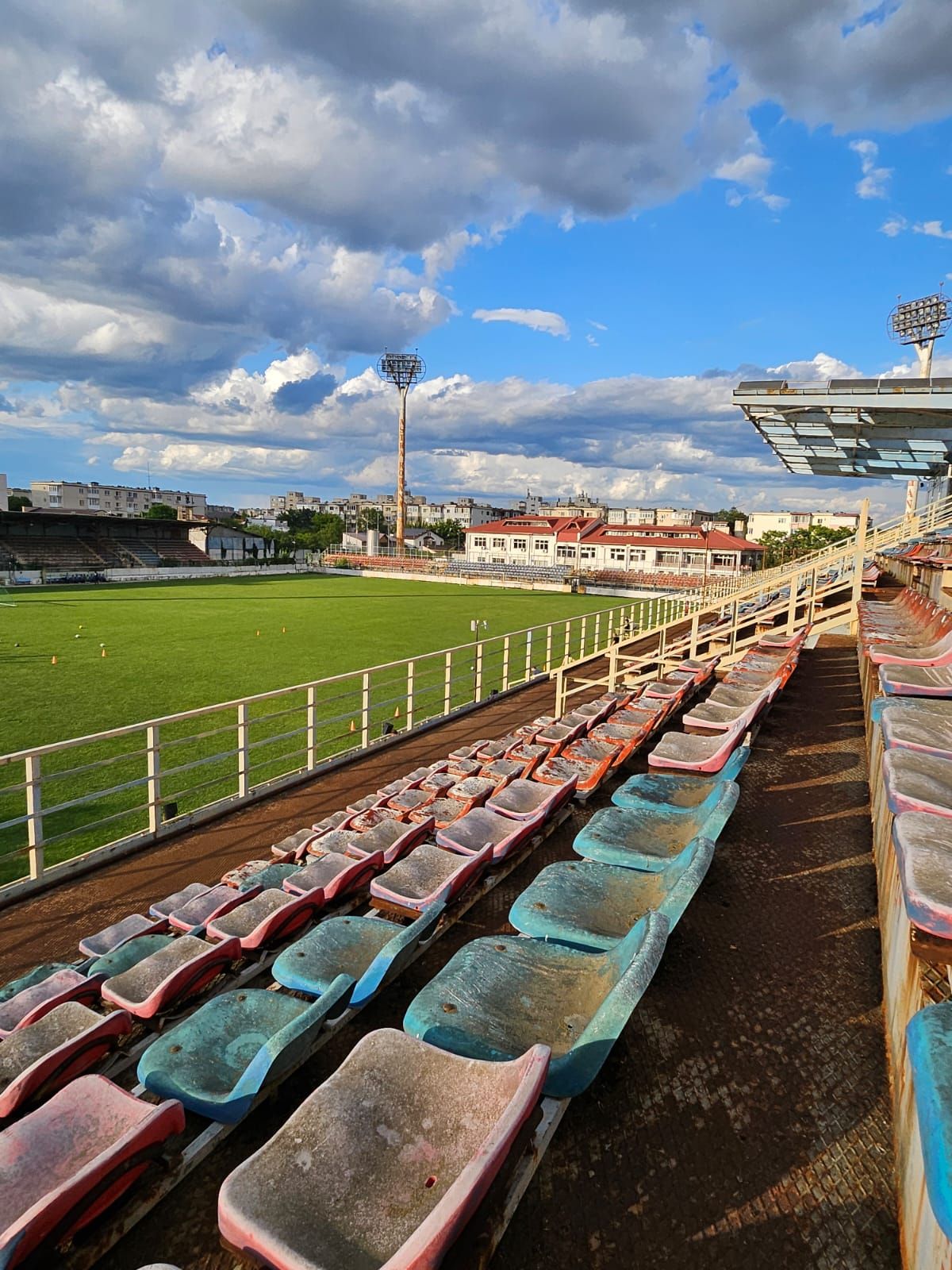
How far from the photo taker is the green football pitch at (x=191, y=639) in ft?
45.4

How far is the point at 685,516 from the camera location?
114312 mm

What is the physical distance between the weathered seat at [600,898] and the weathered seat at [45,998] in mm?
1941

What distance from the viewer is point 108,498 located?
150 meters

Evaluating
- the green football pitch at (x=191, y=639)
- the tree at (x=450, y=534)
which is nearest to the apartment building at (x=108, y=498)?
the tree at (x=450, y=534)

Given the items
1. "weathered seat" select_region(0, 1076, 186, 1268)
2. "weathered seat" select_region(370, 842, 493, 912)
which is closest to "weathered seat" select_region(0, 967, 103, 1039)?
"weathered seat" select_region(0, 1076, 186, 1268)

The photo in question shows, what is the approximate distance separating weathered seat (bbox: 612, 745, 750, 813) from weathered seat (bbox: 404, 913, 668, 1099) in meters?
1.52

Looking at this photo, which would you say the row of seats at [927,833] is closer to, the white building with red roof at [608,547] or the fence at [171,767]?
the fence at [171,767]

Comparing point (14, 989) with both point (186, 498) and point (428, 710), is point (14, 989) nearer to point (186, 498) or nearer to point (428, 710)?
point (428, 710)

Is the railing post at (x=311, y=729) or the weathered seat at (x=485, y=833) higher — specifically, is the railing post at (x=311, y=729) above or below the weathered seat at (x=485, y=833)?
below

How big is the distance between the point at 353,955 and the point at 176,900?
8.32 feet

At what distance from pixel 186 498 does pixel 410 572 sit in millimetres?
124409

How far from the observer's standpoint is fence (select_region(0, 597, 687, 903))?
5.55 meters

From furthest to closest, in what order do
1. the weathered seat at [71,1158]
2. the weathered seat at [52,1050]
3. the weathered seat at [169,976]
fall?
the weathered seat at [169,976]
the weathered seat at [52,1050]
the weathered seat at [71,1158]

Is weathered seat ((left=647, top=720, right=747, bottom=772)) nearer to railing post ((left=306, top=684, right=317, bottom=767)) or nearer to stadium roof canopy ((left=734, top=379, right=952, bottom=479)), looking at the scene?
railing post ((left=306, top=684, right=317, bottom=767))
